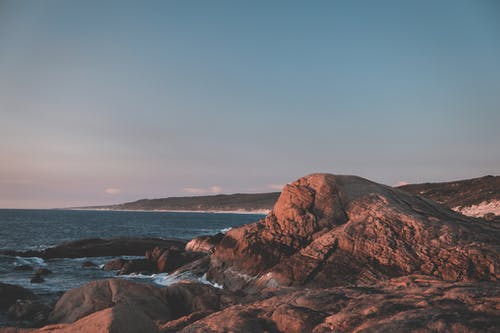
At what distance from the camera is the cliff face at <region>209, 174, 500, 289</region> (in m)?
15.4

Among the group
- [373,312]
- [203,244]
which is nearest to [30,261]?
[203,244]

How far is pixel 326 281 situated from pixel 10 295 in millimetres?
15510

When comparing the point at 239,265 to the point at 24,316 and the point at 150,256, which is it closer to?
the point at 24,316

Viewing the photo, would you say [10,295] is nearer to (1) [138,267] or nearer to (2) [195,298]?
(1) [138,267]

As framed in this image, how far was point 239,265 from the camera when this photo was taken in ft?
63.8

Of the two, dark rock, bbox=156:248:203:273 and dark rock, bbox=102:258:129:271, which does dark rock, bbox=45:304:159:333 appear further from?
dark rock, bbox=102:258:129:271

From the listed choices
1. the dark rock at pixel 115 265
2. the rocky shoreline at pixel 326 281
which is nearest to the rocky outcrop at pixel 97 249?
the dark rock at pixel 115 265

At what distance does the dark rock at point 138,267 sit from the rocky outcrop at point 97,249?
1254cm

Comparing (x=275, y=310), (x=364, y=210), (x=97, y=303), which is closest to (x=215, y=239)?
(x=364, y=210)

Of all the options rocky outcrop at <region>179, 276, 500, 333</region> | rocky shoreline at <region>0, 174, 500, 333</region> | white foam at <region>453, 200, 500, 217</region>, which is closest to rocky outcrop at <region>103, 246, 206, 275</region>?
rocky shoreline at <region>0, 174, 500, 333</region>

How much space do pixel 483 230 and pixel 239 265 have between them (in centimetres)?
1083

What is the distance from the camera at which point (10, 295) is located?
65.0ft

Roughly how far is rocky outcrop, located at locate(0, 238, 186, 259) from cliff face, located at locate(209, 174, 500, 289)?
24.0 meters

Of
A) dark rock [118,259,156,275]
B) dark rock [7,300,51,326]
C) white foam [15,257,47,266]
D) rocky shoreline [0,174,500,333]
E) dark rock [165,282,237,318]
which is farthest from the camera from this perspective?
white foam [15,257,47,266]
